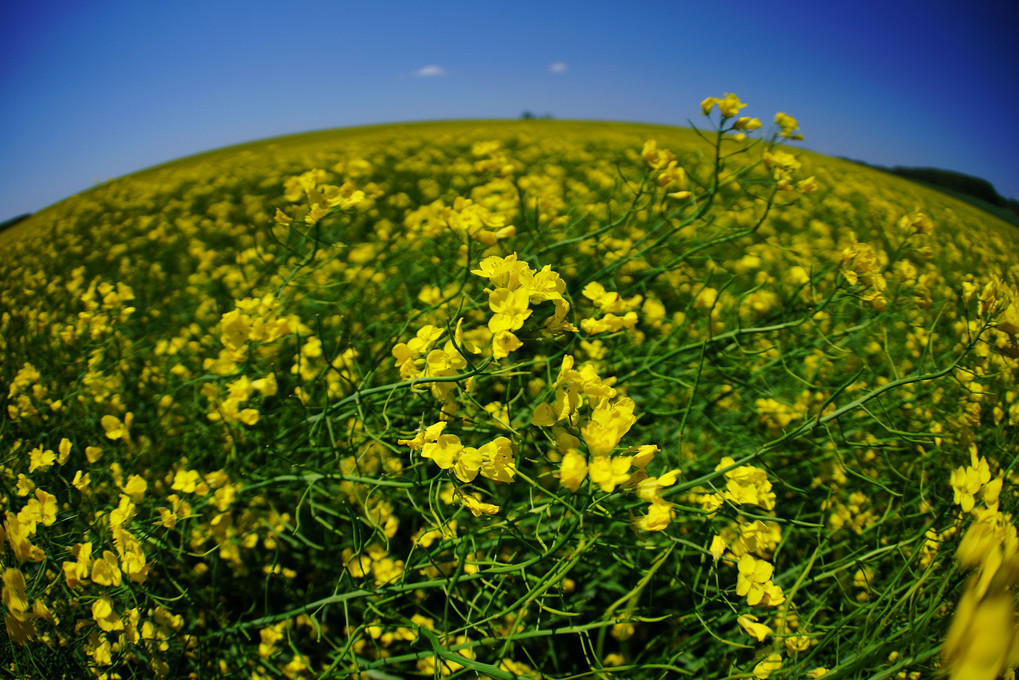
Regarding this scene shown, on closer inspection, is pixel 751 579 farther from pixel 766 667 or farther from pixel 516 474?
pixel 516 474

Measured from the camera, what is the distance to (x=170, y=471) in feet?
4.58

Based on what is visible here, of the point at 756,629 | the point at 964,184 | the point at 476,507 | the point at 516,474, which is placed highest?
the point at 964,184

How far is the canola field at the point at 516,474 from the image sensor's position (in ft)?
2.22

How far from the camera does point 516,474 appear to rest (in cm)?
106

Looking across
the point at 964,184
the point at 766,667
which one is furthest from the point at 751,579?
the point at 964,184

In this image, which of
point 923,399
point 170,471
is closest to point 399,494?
point 170,471

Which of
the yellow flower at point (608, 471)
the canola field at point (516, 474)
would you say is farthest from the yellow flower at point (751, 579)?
the yellow flower at point (608, 471)

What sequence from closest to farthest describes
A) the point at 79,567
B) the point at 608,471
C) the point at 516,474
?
the point at 608,471
the point at 79,567
the point at 516,474

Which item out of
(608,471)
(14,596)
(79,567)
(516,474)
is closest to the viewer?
(608,471)

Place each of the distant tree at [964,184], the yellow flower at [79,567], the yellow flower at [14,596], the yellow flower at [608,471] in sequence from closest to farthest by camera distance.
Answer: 1. the yellow flower at [608,471]
2. the yellow flower at [14,596]
3. the yellow flower at [79,567]
4. the distant tree at [964,184]

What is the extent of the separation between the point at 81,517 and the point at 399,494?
681 millimetres

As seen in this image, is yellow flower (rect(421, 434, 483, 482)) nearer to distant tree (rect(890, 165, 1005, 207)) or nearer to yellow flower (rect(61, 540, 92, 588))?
yellow flower (rect(61, 540, 92, 588))

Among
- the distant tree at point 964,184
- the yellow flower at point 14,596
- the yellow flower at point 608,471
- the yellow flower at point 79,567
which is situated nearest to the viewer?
the yellow flower at point 608,471

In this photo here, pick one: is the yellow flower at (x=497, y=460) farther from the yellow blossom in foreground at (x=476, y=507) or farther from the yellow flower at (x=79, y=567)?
the yellow flower at (x=79, y=567)
